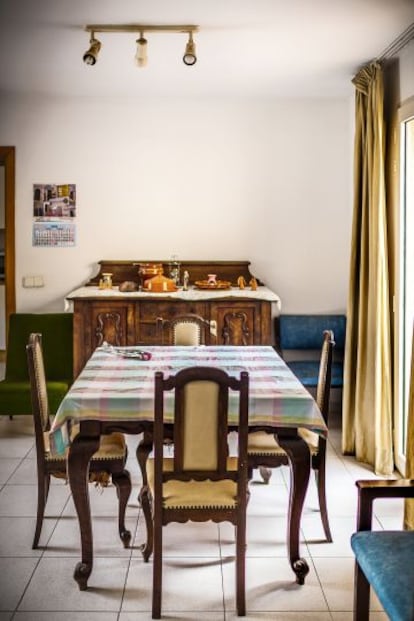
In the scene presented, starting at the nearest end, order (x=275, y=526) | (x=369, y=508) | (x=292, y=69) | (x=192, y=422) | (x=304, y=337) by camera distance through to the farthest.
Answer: (x=369, y=508), (x=192, y=422), (x=275, y=526), (x=292, y=69), (x=304, y=337)

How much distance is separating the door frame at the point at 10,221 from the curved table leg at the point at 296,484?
148 inches

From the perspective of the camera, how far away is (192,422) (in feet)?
8.55

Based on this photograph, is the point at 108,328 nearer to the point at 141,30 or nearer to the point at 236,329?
the point at 236,329

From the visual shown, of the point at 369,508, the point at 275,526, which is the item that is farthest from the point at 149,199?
the point at 369,508

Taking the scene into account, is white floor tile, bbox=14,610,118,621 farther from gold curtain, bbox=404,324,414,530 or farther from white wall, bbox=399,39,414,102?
white wall, bbox=399,39,414,102

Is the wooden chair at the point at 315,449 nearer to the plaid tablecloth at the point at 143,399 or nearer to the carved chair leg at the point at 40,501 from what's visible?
the plaid tablecloth at the point at 143,399

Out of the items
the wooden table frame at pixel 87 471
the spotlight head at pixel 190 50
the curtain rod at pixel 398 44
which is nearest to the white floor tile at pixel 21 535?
the wooden table frame at pixel 87 471

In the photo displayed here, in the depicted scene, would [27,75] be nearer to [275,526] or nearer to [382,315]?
[382,315]

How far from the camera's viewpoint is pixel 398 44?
4305 mm

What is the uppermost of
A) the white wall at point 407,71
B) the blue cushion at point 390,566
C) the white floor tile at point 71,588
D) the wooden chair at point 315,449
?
the white wall at point 407,71

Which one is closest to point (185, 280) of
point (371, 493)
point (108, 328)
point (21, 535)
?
point (108, 328)

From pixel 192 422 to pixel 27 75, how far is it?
3.66 meters

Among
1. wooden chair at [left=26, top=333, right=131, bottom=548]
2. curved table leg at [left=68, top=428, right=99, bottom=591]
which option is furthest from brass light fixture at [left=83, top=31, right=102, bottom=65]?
curved table leg at [left=68, top=428, right=99, bottom=591]

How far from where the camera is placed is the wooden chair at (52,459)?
3164 millimetres
